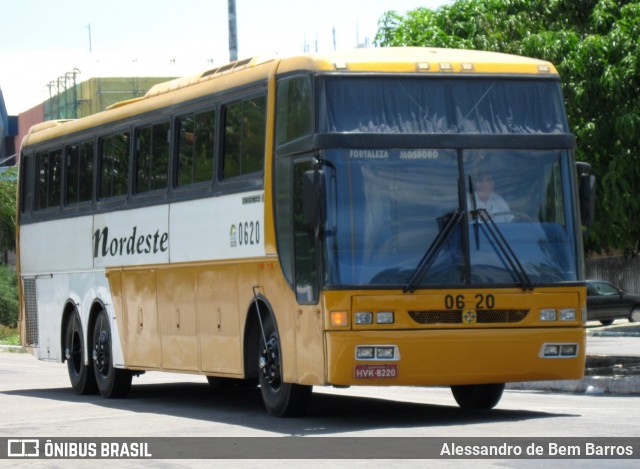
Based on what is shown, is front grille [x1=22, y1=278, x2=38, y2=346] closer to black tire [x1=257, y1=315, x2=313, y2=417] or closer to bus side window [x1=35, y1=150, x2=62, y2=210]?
bus side window [x1=35, y1=150, x2=62, y2=210]

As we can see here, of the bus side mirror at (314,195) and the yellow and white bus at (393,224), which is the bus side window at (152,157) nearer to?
the yellow and white bus at (393,224)

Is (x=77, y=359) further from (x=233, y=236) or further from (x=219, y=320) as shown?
(x=233, y=236)

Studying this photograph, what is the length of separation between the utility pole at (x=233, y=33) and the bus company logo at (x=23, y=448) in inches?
514

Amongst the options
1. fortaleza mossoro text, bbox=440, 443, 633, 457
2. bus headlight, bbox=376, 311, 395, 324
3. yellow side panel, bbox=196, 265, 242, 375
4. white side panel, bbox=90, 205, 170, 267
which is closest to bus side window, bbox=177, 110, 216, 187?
white side panel, bbox=90, 205, 170, 267

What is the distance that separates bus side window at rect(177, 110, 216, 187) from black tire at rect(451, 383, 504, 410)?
3.60 m

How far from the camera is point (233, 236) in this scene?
16500 millimetres

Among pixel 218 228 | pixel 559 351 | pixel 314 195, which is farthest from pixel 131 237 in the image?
pixel 559 351

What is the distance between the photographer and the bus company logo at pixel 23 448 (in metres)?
12.7

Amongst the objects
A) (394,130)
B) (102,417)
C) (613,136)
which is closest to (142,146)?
(102,417)

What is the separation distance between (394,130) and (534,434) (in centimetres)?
326

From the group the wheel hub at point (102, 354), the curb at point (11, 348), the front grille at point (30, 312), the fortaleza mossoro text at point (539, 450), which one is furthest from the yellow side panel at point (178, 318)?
the curb at point (11, 348)

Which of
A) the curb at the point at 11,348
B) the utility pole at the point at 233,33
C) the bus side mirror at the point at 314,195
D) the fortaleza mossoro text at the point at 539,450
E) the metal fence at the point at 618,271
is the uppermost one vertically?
the utility pole at the point at 233,33

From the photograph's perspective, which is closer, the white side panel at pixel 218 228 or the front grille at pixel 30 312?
the white side panel at pixel 218 228

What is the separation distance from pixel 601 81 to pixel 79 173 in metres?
12.8
